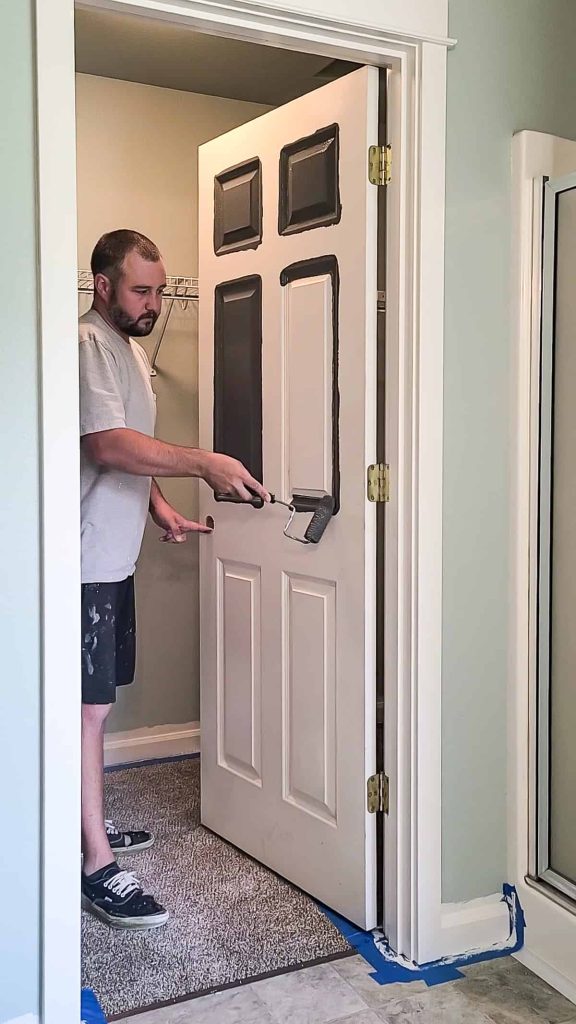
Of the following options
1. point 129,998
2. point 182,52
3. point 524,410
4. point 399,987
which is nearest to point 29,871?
point 129,998

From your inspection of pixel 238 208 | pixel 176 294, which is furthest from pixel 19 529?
pixel 176 294

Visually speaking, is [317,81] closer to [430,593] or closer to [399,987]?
[430,593]

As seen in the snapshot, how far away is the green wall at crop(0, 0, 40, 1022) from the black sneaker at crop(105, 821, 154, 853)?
106 cm

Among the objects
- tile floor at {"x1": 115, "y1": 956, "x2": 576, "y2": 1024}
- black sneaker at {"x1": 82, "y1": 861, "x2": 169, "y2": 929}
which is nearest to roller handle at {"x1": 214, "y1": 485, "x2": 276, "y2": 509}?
black sneaker at {"x1": 82, "y1": 861, "x2": 169, "y2": 929}

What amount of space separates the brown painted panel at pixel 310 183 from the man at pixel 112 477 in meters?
0.40

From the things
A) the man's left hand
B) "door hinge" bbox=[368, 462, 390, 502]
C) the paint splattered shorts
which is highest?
"door hinge" bbox=[368, 462, 390, 502]

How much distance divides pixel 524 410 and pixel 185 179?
6.54 feet

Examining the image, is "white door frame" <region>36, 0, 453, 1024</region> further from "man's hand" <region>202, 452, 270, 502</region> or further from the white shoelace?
the white shoelace

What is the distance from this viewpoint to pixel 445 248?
2264 mm

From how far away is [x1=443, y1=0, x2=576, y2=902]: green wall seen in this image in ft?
7.47

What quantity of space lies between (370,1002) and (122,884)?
2.49ft

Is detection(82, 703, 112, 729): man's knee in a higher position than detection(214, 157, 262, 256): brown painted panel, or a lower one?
lower

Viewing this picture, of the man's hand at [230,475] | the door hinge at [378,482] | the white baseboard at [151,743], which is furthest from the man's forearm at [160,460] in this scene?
the white baseboard at [151,743]

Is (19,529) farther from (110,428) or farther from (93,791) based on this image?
(93,791)
